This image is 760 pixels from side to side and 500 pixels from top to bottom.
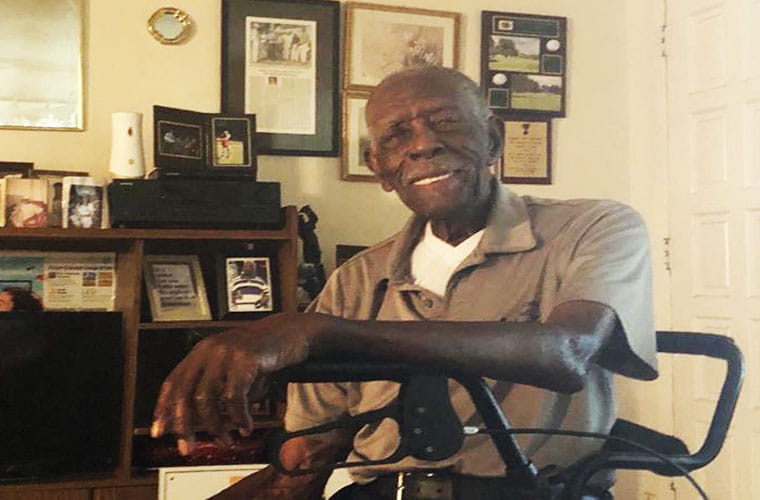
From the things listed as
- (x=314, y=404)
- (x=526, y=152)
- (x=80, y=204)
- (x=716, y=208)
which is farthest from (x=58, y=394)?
(x=716, y=208)

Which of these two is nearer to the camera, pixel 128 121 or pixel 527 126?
pixel 128 121

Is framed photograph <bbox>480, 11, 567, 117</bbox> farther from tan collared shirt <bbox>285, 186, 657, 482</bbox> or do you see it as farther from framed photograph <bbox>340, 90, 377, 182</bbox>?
tan collared shirt <bbox>285, 186, 657, 482</bbox>

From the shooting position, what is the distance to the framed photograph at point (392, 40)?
3.56 meters

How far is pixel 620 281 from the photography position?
117cm

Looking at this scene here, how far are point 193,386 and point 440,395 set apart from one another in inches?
10.1

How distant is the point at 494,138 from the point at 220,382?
0.93 meters

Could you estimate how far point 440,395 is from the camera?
0.91 meters

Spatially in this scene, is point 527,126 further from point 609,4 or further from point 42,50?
point 42,50

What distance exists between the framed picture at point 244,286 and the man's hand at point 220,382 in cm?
224

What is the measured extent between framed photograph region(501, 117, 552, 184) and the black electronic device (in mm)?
1185

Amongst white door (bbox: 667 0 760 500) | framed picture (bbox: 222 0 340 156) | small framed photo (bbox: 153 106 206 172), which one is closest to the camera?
small framed photo (bbox: 153 106 206 172)

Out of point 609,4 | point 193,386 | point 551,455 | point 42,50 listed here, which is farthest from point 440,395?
point 609,4

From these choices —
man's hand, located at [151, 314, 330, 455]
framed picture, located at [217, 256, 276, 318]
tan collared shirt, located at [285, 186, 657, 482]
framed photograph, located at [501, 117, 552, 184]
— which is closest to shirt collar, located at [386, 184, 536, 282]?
tan collared shirt, located at [285, 186, 657, 482]

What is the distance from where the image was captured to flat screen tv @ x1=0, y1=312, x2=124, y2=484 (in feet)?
9.27
